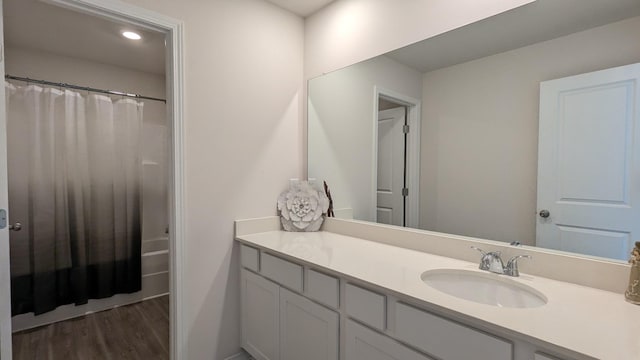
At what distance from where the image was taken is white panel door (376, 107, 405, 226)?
174 centimetres

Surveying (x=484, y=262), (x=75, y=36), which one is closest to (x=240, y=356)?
(x=484, y=262)

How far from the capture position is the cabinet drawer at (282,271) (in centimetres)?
145

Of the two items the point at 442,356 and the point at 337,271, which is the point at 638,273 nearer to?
the point at 442,356

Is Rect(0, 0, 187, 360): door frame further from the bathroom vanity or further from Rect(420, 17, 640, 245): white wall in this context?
Rect(420, 17, 640, 245): white wall

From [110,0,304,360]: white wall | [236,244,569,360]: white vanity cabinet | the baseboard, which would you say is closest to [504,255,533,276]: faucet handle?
[236,244,569,360]: white vanity cabinet

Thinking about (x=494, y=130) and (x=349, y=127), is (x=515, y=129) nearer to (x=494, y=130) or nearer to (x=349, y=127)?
(x=494, y=130)

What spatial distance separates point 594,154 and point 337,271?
104 cm

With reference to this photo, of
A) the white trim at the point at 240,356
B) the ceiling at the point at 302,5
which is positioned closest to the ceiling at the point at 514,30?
the ceiling at the point at 302,5

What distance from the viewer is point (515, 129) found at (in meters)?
1.31

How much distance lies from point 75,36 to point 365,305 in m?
2.78

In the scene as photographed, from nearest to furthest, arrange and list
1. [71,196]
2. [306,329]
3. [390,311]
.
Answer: [390,311]
[306,329]
[71,196]

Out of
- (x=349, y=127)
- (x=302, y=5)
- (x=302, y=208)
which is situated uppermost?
(x=302, y=5)

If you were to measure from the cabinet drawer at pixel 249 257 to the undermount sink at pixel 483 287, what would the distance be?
0.94 metres

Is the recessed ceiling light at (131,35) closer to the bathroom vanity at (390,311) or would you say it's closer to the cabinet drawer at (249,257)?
the bathroom vanity at (390,311)
